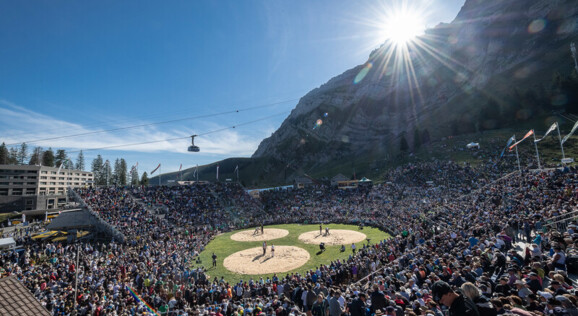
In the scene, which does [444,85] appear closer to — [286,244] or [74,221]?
[286,244]

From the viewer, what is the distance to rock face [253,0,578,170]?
87875 millimetres

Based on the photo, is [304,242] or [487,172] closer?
[304,242]

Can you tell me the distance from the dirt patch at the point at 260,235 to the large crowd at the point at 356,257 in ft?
12.2

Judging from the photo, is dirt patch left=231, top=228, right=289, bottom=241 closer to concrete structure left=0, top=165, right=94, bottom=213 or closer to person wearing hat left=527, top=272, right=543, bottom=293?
person wearing hat left=527, top=272, right=543, bottom=293

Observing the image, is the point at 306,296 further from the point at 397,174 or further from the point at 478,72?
the point at 478,72

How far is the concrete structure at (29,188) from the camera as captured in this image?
61856 millimetres

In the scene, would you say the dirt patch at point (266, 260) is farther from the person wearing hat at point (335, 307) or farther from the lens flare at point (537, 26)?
the lens flare at point (537, 26)

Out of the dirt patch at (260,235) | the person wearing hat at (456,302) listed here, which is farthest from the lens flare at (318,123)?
the person wearing hat at (456,302)

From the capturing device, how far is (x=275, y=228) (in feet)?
122

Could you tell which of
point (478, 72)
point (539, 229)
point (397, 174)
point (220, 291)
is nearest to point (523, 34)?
point (478, 72)

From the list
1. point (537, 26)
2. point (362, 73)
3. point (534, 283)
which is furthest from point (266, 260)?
point (362, 73)

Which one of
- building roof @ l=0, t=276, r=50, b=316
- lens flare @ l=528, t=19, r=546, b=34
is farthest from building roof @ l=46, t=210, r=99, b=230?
lens flare @ l=528, t=19, r=546, b=34

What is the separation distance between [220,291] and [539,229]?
59.5 ft

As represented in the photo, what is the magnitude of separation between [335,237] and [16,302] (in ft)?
86.6
